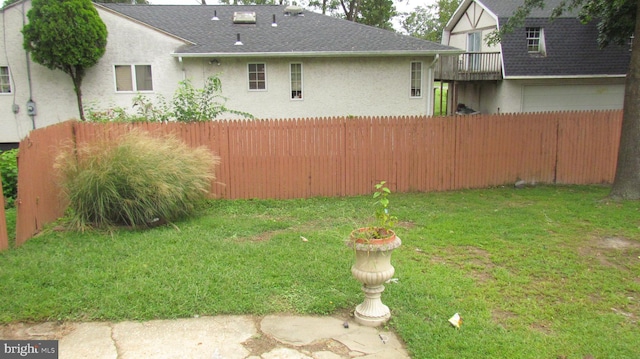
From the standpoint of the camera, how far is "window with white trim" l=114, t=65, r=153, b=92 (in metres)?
15.4

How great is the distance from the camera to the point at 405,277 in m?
5.21

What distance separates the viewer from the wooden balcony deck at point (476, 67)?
19.9 metres

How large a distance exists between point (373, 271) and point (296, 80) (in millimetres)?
12396

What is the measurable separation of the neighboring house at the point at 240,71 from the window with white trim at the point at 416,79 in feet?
0.11

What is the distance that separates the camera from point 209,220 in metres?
7.69

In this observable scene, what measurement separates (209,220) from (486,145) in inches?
241

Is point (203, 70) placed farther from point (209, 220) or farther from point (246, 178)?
point (209, 220)

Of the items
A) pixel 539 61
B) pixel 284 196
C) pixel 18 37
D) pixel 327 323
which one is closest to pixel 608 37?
pixel 539 61

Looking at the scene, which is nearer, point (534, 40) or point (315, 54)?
point (315, 54)

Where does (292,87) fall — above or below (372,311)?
above

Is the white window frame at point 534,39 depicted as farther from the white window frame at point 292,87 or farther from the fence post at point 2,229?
the fence post at point 2,229

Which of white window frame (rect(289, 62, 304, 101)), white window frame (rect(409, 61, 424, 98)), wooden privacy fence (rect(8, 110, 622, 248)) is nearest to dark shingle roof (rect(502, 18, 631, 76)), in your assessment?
white window frame (rect(409, 61, 424, 98))

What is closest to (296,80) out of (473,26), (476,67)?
(476,67)

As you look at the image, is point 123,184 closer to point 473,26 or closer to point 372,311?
point 372,311
